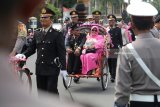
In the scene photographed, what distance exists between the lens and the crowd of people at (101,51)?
335cm

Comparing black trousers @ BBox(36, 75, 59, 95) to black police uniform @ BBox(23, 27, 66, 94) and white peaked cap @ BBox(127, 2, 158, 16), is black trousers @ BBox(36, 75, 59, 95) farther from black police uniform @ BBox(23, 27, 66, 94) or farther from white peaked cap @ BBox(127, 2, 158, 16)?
white peaked cap @ BBox(127, 2, 158, 16)

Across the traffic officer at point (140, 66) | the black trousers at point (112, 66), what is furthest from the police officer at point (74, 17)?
the black trousers at point (112, 66)

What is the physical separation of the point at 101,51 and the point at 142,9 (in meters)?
5.80

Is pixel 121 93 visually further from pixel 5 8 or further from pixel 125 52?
Answer: pixel 5 8

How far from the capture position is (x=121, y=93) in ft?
11.4

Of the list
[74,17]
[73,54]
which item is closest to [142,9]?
[74,17]

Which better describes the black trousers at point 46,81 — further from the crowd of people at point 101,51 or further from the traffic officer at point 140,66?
the traffic officer at point 140,66

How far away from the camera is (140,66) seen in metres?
3.33

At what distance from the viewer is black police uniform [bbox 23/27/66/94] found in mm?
5926

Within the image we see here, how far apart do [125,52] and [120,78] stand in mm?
211

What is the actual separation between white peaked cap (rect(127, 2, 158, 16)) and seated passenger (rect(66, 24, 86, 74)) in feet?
18.3

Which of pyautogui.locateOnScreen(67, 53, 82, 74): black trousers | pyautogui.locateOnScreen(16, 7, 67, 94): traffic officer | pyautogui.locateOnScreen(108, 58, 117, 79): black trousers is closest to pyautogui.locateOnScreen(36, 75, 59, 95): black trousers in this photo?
pyautogui.locateOnScreen(16, 7, 67, 94): traffic officer

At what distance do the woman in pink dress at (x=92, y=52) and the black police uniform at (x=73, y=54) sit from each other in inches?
4.8

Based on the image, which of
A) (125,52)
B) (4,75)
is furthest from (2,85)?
(125,52)
